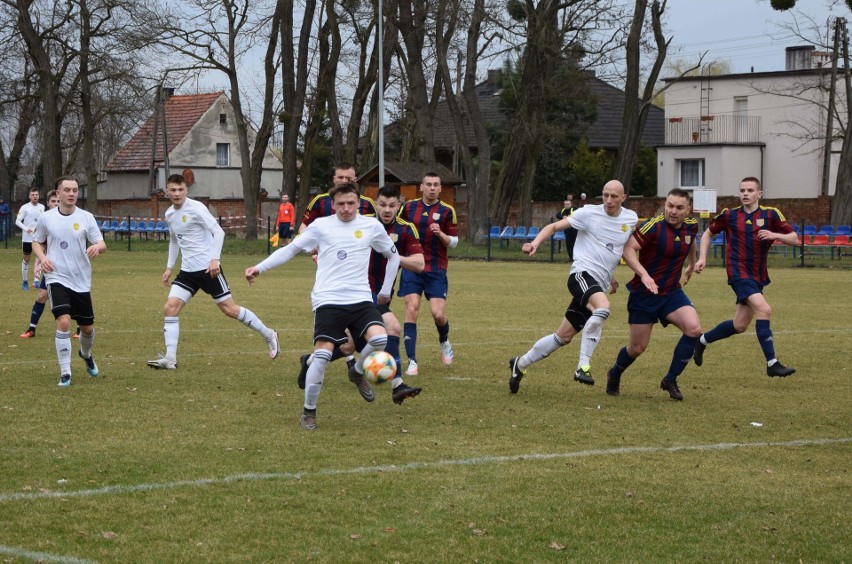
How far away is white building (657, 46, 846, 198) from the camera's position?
55.6m

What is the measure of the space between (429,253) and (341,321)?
3453 millimetres

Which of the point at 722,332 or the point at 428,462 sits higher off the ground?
the point at 722,332

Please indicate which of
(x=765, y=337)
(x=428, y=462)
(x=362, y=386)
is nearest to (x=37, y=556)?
(x=428, y=462)

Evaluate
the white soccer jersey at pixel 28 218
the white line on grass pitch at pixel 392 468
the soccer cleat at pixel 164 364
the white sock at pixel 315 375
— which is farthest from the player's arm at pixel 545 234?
the white soccer jersey at pixel 28 218

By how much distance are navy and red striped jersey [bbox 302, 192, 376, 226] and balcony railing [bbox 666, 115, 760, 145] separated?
47.1m

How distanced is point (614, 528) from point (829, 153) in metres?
52.4

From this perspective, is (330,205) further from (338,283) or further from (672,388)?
(672,388)

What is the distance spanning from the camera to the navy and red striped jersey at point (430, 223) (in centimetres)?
1187

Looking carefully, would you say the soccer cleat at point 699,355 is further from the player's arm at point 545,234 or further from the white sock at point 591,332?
the player's arm at point 545,234

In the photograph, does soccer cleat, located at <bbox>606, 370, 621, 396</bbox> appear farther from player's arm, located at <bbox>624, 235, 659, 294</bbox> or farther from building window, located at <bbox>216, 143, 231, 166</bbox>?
building window, located at <bbox>216, 143, 231, 166</bbox>

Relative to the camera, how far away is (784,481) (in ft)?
23.0

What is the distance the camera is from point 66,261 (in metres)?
10.7

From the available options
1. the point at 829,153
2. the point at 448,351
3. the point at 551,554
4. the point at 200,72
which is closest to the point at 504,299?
the point at 448,351

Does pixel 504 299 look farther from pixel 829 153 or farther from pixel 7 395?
pixel 829 153
